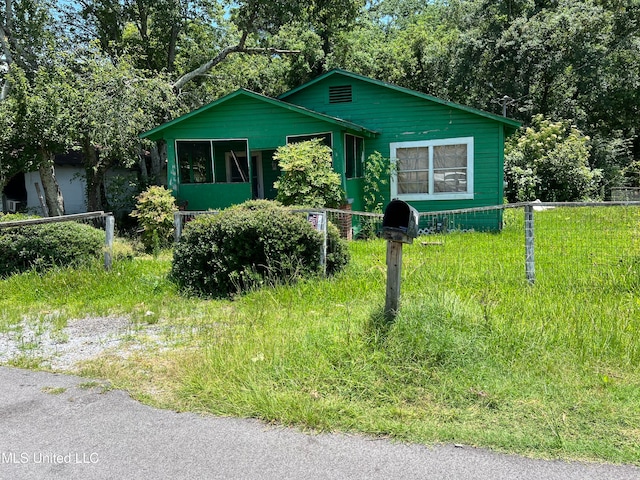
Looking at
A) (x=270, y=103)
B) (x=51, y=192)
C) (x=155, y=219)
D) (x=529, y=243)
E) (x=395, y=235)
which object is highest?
(x=270, y=103)

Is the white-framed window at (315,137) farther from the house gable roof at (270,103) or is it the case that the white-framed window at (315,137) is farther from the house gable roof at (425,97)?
the house gable roof at (425,97)

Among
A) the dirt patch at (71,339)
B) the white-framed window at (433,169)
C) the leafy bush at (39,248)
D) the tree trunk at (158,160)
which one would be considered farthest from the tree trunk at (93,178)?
the dirt patch at (71,339)

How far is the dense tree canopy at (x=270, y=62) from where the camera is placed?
48.4ft

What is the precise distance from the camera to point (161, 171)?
798 inches

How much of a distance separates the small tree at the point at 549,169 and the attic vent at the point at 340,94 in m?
9.87

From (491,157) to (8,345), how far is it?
1198 centimetres

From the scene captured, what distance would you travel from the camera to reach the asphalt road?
282 cm

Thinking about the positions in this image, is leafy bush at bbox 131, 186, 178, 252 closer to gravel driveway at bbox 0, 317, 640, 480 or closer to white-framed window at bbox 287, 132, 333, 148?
white-framed window at bbox 287, 132, 333, 148

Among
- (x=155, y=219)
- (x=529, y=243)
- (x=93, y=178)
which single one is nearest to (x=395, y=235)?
(x=529, y=243)

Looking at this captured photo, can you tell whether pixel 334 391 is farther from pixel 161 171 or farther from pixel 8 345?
pixel 161 171

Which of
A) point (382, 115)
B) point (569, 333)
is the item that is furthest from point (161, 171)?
point (569, 333)

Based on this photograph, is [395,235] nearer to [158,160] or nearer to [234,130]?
[234,130]

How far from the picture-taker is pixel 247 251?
7.01m

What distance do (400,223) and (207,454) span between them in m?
2.35
